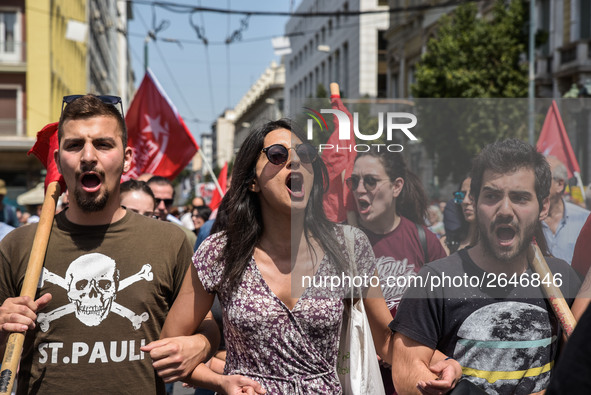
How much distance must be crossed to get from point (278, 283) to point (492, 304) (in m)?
0.70

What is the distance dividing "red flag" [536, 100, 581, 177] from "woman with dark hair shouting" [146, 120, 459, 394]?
66cm

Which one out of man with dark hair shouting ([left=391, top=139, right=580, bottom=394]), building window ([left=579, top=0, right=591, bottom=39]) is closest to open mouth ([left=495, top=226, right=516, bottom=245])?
man with dark hair shouting ([left=391, top=139, right=580, bottom=394])

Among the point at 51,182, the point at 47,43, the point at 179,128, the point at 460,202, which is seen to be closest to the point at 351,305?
the point at 460,202

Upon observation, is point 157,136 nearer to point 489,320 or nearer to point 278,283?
point 278,283

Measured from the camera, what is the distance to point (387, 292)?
258 cm

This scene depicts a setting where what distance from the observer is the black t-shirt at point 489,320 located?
2436 millimetres

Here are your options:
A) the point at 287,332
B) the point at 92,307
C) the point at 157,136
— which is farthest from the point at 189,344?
the point at 157,136

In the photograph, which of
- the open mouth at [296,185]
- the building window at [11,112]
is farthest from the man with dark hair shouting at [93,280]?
the building window at [11,112]

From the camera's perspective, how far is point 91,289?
280 cm

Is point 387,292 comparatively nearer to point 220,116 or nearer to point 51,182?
point 51,182

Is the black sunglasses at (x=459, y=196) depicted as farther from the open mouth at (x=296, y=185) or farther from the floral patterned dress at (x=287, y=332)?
the open mouth at (x=296, y=185)

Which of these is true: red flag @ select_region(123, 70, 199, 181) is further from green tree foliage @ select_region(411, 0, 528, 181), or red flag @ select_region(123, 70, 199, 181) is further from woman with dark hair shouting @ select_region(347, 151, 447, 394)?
green tree foliage @ select_region(411, 0, 528, 181)

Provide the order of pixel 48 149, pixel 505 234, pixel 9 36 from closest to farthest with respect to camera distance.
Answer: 1. pixel 505 234
2. pixel 48 149
3. pixel 9 36

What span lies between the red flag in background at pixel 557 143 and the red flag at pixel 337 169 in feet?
1.95
